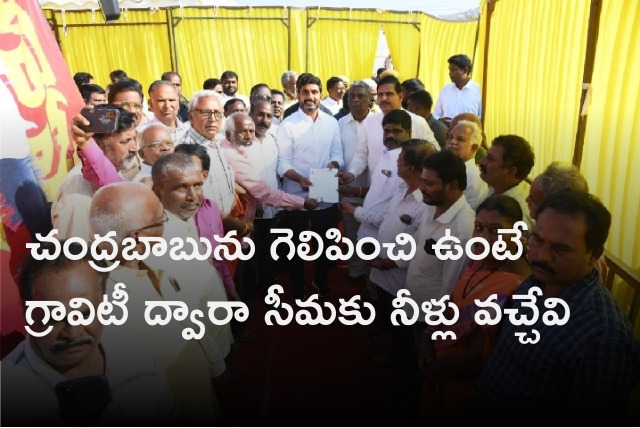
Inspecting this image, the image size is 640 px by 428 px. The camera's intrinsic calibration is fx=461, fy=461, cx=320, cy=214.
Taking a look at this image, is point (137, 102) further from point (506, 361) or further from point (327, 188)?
point (506, 361)

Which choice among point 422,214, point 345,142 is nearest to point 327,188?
point 345,142

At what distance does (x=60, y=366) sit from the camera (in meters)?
1.31

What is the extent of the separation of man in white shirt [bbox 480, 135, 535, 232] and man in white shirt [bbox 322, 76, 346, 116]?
152 inches

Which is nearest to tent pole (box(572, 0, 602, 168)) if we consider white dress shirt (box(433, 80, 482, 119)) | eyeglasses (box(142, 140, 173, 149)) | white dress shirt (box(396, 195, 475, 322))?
white dress shirt (box(396, 195, 475, 322))

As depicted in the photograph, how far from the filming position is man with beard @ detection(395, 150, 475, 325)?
2521 millimetres

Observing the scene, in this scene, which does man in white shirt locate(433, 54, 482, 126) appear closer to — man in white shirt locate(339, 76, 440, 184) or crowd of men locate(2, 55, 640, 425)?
man in white shirt locate(339, 76, 440, 184)

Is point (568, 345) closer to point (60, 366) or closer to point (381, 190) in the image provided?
point (60, 366)

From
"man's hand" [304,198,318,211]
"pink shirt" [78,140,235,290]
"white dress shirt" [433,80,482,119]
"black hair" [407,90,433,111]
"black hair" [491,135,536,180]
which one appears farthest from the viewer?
"white dress shirt" [433,80,482,119]

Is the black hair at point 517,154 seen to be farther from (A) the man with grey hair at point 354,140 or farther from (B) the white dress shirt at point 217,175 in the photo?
(B) the white dress shirt at point 217,175

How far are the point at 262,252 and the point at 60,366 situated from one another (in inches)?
115

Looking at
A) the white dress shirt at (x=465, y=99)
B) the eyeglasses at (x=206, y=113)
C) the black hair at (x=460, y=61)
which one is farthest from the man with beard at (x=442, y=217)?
the white dress shirt at (x=465, y=99)

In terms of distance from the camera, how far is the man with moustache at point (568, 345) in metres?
1.41

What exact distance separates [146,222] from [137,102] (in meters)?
2.24

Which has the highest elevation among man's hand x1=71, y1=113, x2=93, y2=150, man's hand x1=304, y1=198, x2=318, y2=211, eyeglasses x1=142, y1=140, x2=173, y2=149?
man's hand x1=71, y1=113, x2=93, y2=150
